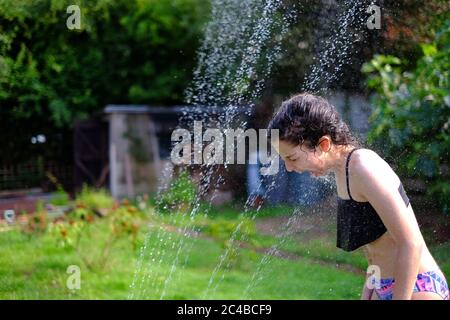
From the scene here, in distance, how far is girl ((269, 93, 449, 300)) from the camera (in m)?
1.68

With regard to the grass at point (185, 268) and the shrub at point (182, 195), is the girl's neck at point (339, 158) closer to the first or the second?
the grass at point (185, 268)

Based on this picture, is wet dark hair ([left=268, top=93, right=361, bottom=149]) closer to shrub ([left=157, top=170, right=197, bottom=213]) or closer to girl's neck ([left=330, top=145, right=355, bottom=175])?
girl's neck ([left=330, top=145, right=355, bottom=175])

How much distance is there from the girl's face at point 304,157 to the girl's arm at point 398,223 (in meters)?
0.18

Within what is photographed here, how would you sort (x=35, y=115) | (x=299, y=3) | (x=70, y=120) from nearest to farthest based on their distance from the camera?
(x=299, y=3) < (x=35, y=115) < (x=70, y=120)

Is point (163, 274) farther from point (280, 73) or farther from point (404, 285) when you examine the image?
point (404, 285)

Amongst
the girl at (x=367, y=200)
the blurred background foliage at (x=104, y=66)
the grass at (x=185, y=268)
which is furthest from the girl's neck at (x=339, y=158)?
the blurred background foliage at (x=104, y=66)

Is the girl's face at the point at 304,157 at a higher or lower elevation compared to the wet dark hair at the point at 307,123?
lower

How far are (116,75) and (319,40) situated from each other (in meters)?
5.33

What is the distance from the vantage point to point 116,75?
852cm

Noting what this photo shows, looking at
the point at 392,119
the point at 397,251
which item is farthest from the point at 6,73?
the point at 397,251

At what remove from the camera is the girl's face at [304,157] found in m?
1.89


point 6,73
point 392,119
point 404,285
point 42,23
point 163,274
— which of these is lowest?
point 163,274

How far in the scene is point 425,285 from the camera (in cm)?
181

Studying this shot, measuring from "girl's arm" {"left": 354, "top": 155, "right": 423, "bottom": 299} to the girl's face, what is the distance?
0.18 metres
